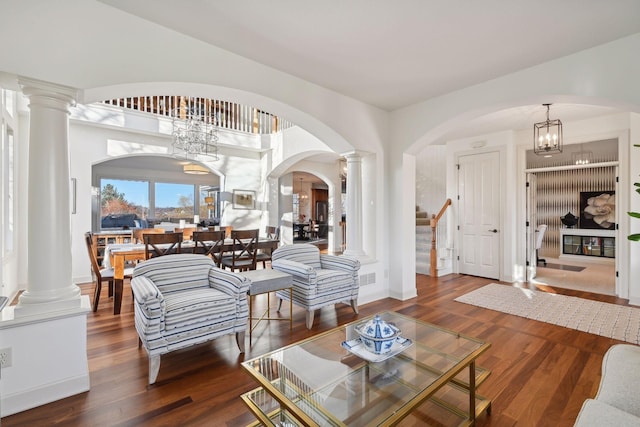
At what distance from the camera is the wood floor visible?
189cm

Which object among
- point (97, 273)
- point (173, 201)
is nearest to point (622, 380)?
point (97, 273)

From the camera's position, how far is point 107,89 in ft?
7.57

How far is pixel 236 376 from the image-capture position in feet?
7.69

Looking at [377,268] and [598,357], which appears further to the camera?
[377,268]

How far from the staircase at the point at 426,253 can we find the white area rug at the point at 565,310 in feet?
4.11

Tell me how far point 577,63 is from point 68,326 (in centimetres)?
479

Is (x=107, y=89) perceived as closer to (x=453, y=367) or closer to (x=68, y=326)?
(x=68, y=326)

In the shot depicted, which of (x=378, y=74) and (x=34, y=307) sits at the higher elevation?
(x=378, y=74)

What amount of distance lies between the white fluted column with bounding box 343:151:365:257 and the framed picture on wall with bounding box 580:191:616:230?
284 inches

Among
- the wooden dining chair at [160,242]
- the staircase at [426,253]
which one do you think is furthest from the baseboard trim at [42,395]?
the staircase at [426,253]

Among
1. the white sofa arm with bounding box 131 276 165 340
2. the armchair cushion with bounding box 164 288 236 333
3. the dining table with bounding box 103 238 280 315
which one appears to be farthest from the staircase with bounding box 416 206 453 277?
the white sofa arm with bounding box 131 276 165 340

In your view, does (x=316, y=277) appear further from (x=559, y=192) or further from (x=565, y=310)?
(x=559, y=192)

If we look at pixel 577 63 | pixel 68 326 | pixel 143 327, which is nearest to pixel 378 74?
pixel 577 63

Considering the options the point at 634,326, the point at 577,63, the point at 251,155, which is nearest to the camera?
the point at 577,63
